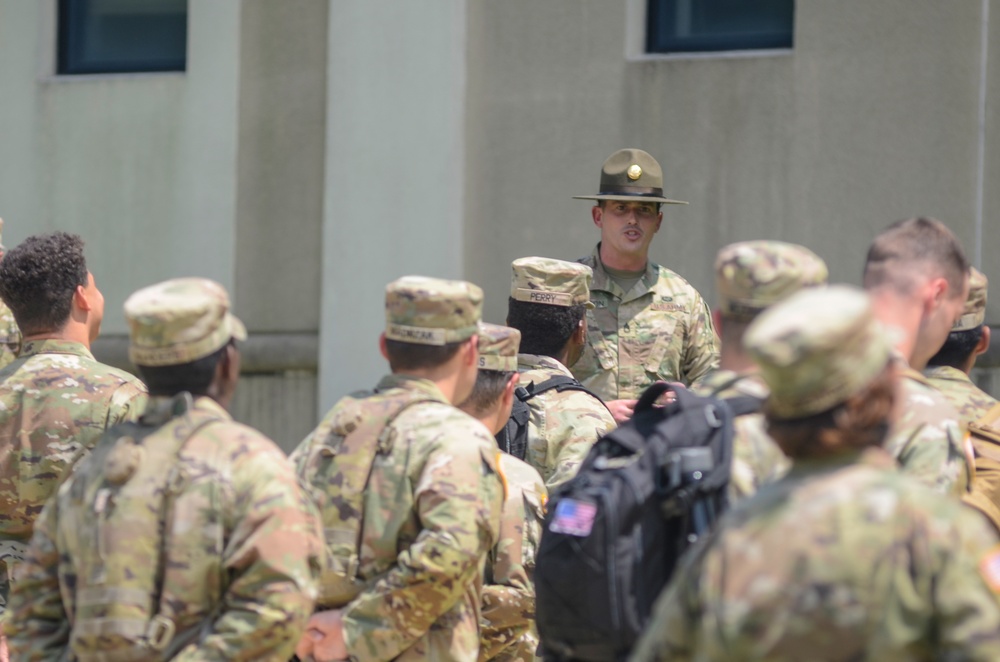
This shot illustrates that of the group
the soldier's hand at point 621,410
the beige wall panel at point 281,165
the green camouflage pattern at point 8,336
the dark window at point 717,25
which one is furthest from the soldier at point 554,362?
the beige wall panel at point 281,165

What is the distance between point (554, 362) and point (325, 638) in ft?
5.30

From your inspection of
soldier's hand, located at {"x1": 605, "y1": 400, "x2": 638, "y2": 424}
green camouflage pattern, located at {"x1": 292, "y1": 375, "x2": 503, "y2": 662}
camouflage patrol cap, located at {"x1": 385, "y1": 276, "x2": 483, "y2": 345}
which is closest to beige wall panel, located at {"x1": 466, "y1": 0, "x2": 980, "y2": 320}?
soldier's hand, located at {"x1": 605, "y1": 400, "x2": 638, "y2": 424}

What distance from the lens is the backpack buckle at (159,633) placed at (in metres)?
3.25

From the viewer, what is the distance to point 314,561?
332 centimetres

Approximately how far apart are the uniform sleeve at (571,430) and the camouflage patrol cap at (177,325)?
1833mm

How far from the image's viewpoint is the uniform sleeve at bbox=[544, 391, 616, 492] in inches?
198

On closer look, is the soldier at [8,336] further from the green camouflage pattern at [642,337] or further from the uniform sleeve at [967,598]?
the uniform sleeve at [967,598]

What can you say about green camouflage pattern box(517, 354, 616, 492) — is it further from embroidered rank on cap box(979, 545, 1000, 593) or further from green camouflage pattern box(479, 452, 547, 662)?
embroidered rank on cap box(979, 545, 1000, 593)

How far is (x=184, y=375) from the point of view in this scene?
342 centimetres

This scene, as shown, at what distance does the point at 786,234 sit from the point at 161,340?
5.40m

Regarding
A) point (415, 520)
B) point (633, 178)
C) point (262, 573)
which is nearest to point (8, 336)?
point (633, 178)

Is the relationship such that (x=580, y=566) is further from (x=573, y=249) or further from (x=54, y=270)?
(x=573, y=249)

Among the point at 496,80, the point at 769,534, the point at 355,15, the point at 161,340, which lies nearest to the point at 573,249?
the point at 496,80

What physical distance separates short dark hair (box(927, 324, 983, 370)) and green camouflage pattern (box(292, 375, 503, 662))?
1.83 metres
